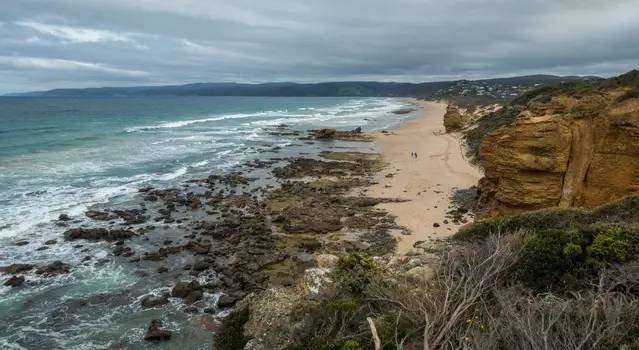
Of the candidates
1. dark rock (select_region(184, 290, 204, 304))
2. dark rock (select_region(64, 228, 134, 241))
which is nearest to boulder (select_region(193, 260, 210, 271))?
dark rock (select_region(184, 290, 204, 304))

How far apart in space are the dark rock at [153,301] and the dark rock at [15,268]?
544 cm

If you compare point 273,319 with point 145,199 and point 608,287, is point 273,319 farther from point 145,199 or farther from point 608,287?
point 145,199

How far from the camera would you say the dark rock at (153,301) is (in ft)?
44.3

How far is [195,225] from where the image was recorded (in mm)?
20828

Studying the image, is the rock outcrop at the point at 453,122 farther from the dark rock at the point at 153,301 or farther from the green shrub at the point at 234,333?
the green shrub at the point at 234,333

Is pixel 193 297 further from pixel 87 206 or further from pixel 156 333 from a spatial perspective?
pixel 87 206

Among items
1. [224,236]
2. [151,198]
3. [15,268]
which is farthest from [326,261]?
[151,198]

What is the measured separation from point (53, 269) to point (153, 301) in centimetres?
506

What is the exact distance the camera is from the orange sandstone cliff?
12.9 m

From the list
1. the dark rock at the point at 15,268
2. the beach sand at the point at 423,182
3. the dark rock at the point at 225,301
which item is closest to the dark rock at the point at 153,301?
the dark rock at the point at 225,301

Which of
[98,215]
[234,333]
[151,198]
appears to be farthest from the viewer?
[151,198]

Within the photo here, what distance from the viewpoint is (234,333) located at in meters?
9.37

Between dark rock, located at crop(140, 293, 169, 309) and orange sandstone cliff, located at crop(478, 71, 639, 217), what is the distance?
12.0 metres

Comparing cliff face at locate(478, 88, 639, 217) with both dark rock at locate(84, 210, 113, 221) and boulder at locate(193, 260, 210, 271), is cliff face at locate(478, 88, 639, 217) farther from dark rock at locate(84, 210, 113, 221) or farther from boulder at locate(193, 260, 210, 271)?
dark rock at locate(84, 210, 113, 221)
